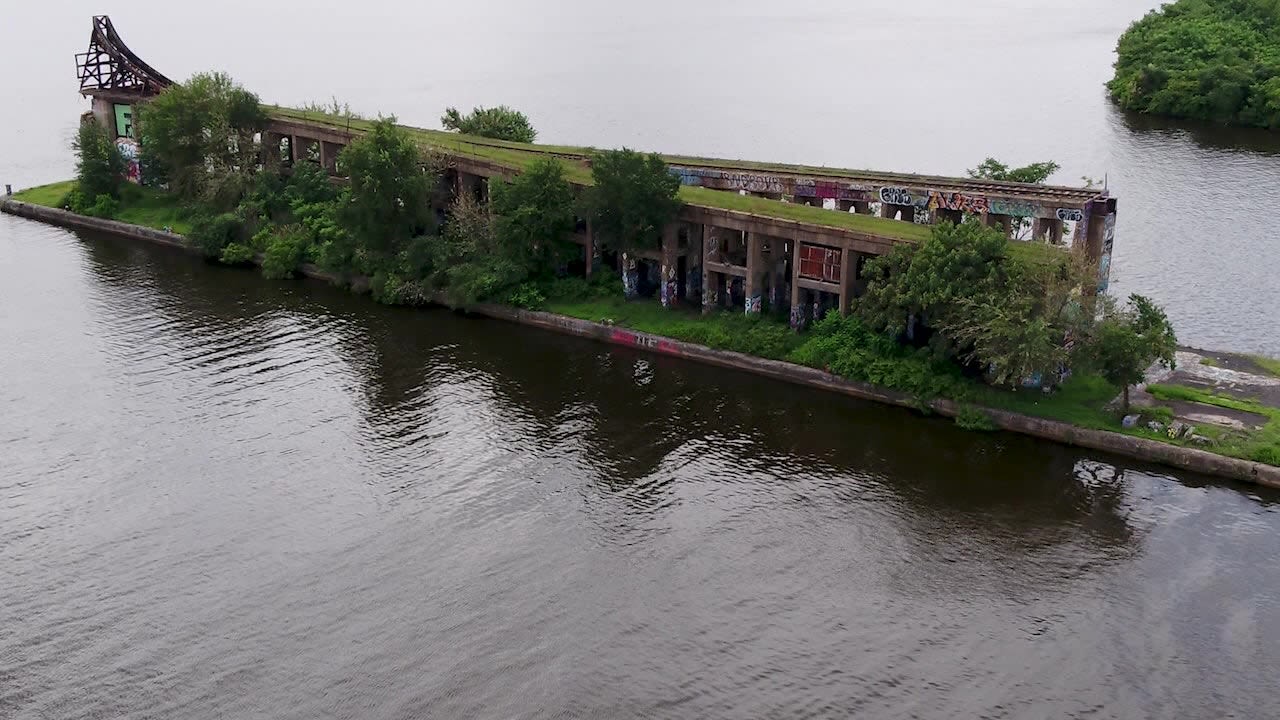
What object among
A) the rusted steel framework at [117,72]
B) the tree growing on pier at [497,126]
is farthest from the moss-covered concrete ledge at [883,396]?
the rusted steel framework at [117,72]

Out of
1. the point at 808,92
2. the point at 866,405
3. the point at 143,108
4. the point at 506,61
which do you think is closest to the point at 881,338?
the point at 866,405

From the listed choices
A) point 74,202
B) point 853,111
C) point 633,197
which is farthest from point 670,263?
point 853,111

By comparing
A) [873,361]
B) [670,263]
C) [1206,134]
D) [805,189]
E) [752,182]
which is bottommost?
[873,361]

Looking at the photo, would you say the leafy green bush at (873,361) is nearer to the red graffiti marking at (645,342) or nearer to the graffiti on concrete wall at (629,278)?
the red graffiti marking at (645,342)

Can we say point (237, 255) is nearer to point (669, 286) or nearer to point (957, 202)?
point (669, 286)

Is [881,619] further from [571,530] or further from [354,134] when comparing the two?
[354,134]
